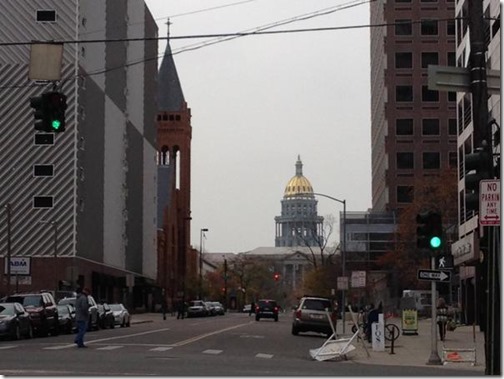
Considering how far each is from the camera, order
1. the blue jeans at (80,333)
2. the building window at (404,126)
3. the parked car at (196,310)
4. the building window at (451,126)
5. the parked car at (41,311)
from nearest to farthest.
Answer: the blue jeans at (80,333) < the parked car at (41,311) < the parked car at (196,310) < the building window at (451,126) < the building window at (404,126)

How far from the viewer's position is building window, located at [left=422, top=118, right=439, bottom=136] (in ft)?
382

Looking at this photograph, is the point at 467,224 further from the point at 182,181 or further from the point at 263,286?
the point at 263,286

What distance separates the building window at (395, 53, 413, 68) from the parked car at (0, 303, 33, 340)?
83.9 meters

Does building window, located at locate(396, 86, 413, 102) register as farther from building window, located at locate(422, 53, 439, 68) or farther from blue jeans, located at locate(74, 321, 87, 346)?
blue jeans, located at locate(74, 321, 87, 346)

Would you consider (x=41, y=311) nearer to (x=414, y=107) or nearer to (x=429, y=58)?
(x=414, y=107)

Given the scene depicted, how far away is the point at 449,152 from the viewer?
115m

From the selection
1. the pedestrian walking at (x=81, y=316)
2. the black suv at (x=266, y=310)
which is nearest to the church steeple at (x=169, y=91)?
the black suv at (x=266, y=310)

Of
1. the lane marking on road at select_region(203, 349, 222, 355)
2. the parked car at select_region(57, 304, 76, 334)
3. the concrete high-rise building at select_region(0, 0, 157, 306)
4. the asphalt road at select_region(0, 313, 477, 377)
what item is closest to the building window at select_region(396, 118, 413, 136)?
the concrete high-rise building at select_region(0, 0, 157, 306)

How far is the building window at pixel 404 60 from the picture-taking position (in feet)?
382

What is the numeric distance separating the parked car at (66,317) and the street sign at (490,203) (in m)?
29.4

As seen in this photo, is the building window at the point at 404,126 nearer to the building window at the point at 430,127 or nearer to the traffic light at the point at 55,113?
the building window at the point at 430,127

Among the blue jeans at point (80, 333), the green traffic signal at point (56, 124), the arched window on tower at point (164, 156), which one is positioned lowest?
the blue jeans at point (80, 333)

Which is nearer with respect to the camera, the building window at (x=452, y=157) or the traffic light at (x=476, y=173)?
the traffic light at (x=476, y=173)

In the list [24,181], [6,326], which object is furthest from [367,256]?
[6,326]
